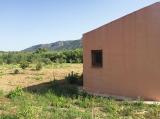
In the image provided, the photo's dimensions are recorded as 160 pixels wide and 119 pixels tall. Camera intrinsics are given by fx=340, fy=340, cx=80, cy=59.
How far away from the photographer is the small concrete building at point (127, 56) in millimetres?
12812

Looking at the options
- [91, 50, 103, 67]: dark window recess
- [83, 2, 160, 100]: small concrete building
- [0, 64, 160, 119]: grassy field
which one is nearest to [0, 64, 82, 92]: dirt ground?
[0, 64, 160, 119]: grassy field

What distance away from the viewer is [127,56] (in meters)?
13.7

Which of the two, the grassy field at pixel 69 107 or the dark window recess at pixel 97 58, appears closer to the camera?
the grassy field at pixel 69 107

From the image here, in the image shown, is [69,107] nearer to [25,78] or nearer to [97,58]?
[97,58]

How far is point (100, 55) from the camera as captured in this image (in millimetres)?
15430

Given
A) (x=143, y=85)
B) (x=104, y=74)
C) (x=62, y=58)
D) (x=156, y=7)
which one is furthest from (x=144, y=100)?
(x=62, y=58)

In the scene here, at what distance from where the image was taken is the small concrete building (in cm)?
1281

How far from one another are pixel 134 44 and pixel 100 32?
1980mm

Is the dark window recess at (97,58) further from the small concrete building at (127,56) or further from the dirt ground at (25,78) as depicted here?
the dirt ground at (25,78)

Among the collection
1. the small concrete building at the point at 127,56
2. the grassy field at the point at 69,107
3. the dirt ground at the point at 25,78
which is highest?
the small concrete building at the point at 127,56

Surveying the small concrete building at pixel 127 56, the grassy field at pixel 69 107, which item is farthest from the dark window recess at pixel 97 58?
the grassy field at pixel 69 107

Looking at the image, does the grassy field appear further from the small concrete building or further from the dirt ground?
the dirt ground

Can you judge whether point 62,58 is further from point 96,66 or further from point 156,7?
point 156,7

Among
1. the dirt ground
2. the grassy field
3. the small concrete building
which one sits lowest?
the grassy field
